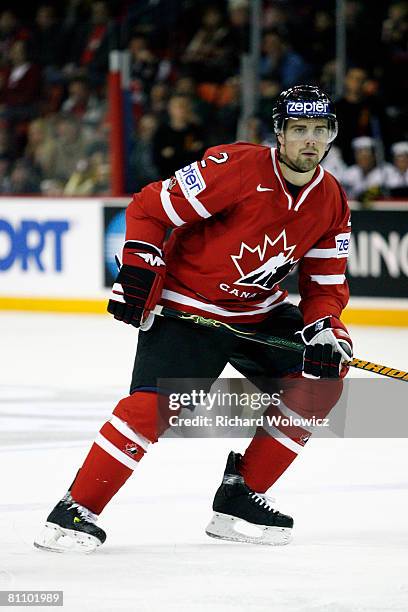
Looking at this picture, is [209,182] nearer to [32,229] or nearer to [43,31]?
[32,229]

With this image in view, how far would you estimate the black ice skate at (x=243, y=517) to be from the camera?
333 cm

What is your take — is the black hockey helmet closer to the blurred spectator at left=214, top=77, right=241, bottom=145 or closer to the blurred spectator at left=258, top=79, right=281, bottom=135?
the blurred spectator at left=258, top=79, right=281, bottom=135

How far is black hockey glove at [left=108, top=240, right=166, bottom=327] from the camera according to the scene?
3.17m

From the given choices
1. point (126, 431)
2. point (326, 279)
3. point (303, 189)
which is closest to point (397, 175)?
point (326, 279)

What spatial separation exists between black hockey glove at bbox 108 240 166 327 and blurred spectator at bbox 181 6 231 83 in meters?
5.32

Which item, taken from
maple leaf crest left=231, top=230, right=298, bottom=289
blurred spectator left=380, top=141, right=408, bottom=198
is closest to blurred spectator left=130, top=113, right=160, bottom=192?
blurred spectator left=380, top=141, right=408, bottom=198

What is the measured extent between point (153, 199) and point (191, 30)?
19.1ft

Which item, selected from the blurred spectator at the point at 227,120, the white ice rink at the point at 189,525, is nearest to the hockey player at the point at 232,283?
the white ice rink at the point at 189,525

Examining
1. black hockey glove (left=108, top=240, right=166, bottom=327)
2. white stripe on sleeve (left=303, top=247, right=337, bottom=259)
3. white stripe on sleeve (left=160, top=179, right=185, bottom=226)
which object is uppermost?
white stripe on sleeve (left=160, top=179, right=185, bottom=226)

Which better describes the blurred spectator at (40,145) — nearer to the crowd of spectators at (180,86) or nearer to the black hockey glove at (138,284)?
the crowd of spectators at (180,86)

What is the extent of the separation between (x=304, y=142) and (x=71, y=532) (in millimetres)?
1105

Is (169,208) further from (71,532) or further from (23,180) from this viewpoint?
(23,180)

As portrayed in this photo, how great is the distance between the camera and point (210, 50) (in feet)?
28.1

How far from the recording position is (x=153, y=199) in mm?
3219
